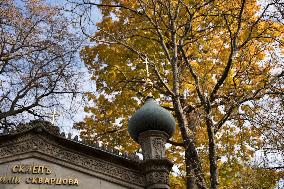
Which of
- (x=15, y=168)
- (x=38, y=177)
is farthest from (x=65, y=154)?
(x=15, y=168)

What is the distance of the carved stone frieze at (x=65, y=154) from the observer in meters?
9.70

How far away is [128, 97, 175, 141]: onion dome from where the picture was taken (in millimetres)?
10148

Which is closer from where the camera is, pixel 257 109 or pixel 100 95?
pixel 257 109

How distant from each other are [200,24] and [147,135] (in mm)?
8035

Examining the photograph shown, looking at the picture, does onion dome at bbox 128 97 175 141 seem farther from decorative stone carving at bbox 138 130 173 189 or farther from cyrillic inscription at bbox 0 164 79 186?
cyrillic inscription at bbox 0 164 79 186

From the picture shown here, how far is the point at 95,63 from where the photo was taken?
61.1ft

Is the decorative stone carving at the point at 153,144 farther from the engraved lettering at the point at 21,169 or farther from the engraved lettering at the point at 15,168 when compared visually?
the engraved lettering at the point at 15,168

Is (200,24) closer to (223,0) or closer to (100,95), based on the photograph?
(223,0)

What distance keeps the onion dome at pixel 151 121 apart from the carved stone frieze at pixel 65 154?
1.02 m

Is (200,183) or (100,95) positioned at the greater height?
(100,95)

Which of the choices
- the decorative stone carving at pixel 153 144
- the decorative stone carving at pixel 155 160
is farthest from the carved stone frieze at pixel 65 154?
the decorative stone carving at pixel 153 144

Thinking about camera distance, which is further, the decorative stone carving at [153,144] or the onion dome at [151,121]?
the onion dome at [151,121]

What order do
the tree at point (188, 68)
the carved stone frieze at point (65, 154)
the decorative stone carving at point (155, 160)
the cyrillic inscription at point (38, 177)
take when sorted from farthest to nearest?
1. the tree at point (188, 68)
2. the carved stone frieze at point (65, 154)
3. the decorative stone carving at point (155, 160)
4. the cyrillic inscription at point (38, 177)

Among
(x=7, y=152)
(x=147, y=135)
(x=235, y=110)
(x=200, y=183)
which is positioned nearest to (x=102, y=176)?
(x=147, y=135)
